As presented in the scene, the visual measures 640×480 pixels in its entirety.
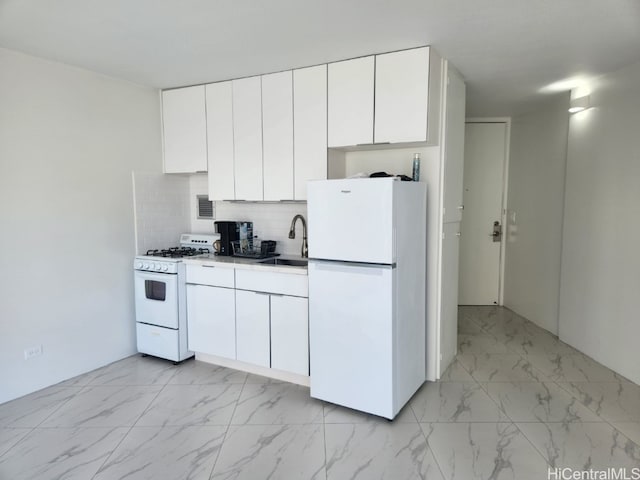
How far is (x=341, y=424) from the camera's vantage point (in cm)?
266

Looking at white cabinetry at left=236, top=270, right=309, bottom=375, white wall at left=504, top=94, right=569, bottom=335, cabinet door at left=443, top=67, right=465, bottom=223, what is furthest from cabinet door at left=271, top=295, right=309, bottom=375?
white wall at left=504, top=94, right=569, bottom=335

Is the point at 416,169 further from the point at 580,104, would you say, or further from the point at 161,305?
the point at 161,305

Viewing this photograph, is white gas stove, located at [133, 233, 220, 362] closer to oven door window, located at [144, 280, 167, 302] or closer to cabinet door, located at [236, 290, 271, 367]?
oven door window, located at [144, 280, 167, 302]

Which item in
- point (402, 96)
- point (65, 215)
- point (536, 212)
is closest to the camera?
point (402, 96)

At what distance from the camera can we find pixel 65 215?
10.6ft

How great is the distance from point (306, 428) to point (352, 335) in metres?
0.66

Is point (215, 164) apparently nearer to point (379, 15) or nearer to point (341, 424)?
point (379, 15)

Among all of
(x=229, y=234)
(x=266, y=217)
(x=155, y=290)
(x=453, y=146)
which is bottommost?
(x=155, y=290)

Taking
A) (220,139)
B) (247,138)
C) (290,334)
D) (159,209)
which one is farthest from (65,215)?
(290,334)

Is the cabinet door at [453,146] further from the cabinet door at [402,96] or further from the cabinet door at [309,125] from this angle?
the cabinet door at [309,125]

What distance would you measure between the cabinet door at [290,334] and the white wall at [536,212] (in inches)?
115

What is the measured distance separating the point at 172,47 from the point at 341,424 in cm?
283

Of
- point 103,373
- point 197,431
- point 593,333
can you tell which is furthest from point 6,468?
point 593,333

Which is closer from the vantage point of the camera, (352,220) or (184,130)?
(352,220)
